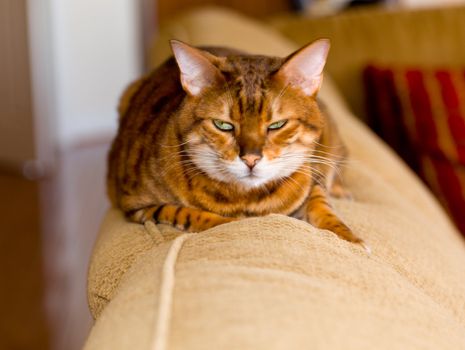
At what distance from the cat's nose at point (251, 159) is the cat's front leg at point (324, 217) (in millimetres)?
131

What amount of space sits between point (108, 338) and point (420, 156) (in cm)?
143

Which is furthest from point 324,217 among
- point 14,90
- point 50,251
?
point 14,90

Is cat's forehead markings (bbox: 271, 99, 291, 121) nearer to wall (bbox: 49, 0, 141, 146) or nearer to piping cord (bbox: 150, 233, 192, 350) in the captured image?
piping cord (bbox: 150, 233, 192, 350)

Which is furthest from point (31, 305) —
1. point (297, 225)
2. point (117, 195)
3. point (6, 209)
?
point (297, 225)

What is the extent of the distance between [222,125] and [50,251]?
1923 millimetres

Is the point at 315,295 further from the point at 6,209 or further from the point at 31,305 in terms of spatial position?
the point at 6,209

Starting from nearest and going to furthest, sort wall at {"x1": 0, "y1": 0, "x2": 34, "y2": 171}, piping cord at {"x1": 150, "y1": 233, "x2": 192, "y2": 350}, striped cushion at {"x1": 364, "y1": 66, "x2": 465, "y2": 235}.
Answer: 1. piping cord at {"x1": 150, "y1": 233, "x2": 192, "y2": 350}
2. striped cushion at {"x1": 364, "y1": 66, "x2": 465, "y2": 235}
3. wall at {"x1": 0, "y1": 0, "x2": 34, "y2": 171}

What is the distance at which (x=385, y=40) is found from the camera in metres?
2.21

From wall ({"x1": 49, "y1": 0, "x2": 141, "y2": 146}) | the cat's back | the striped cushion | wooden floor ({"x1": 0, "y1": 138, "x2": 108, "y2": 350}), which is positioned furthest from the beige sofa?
wall ({"x1": 49, "y1": 0, "x2": 141, "y2": 146})

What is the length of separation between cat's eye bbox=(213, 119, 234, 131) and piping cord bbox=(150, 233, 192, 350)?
1.02 feet

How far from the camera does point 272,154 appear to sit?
1017 millimetres

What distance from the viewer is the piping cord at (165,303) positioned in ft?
1.88

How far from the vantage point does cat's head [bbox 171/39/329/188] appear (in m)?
1.01

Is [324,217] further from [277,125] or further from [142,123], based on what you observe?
[142,123]
